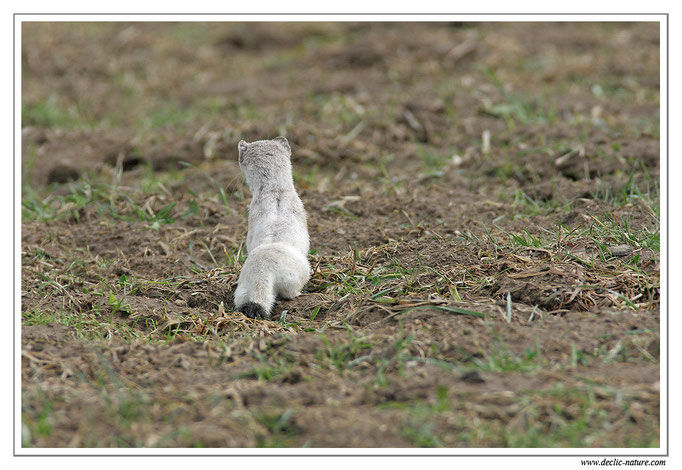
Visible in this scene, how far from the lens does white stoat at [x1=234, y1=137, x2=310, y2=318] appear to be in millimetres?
5191

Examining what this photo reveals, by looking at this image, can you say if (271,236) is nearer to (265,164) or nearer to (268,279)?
(268,279)

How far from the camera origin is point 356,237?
655 cm

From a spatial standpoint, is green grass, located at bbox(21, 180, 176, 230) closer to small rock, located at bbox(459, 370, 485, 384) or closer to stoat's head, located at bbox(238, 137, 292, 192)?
stoat's head, located at bbox(238, 137, 292, 192)

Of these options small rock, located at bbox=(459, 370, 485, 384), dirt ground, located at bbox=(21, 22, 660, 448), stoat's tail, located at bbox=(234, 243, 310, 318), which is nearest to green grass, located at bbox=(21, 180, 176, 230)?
dirt ground, located at bbox=(21, 22, 660, 448)

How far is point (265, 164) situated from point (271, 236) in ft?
2.20

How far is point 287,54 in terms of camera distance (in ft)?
40.6

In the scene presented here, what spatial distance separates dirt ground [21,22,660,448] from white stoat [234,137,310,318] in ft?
0.52

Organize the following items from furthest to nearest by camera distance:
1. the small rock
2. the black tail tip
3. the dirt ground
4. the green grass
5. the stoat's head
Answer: the green grass
the stoat's head
the black tail tip
the small rock
the dirt ground

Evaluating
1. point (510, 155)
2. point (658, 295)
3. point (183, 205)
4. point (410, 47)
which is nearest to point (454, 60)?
point (410, 47)

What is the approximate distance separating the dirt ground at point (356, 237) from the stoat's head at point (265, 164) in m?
0.68

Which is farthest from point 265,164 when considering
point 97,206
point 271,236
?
point 97,206

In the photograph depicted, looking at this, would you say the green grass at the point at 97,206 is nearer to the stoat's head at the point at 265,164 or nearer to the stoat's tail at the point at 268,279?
the stoat's head at the point at 265,164

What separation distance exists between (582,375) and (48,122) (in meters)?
8.32

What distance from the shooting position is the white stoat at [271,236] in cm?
519
